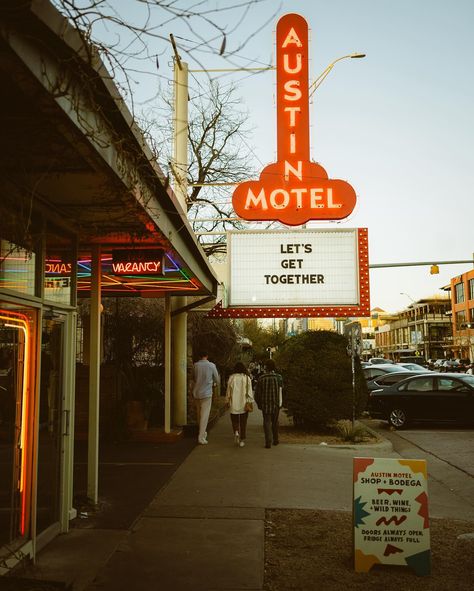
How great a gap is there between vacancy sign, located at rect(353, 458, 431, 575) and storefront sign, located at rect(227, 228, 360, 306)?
846cm

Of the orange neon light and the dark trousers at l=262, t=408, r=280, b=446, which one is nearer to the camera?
the orange neon light

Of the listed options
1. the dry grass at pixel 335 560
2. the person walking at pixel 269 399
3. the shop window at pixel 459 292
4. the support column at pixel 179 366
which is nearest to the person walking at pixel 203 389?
the person walking at pixel 269 399

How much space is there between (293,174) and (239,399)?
5.45 meters

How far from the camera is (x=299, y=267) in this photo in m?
13.4

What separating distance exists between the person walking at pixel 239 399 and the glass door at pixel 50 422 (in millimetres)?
5647

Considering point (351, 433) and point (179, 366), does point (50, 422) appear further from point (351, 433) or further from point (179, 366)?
point (351, 433)

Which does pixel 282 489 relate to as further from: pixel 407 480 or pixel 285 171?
pixel 285 171

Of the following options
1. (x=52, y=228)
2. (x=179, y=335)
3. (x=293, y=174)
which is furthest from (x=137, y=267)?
(x=293, y=174)

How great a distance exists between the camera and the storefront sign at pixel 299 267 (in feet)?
43.9

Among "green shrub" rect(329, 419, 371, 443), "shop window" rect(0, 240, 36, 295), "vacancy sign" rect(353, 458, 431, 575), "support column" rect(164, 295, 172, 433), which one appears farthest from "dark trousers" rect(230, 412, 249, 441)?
"shop window" rect(0, 240, 36, 295)

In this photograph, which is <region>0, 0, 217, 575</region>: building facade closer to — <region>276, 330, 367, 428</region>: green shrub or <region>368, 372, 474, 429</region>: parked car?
<region>276, 330, 367, 428</region>: green shrub

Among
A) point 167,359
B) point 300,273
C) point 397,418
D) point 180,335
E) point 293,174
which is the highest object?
point 293,174

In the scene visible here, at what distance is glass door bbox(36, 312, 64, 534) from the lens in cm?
538

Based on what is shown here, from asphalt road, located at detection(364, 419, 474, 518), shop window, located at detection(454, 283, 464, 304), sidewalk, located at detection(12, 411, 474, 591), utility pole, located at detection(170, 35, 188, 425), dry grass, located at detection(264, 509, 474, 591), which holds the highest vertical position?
shop window, located at detection(454, 283, 464, 304)
